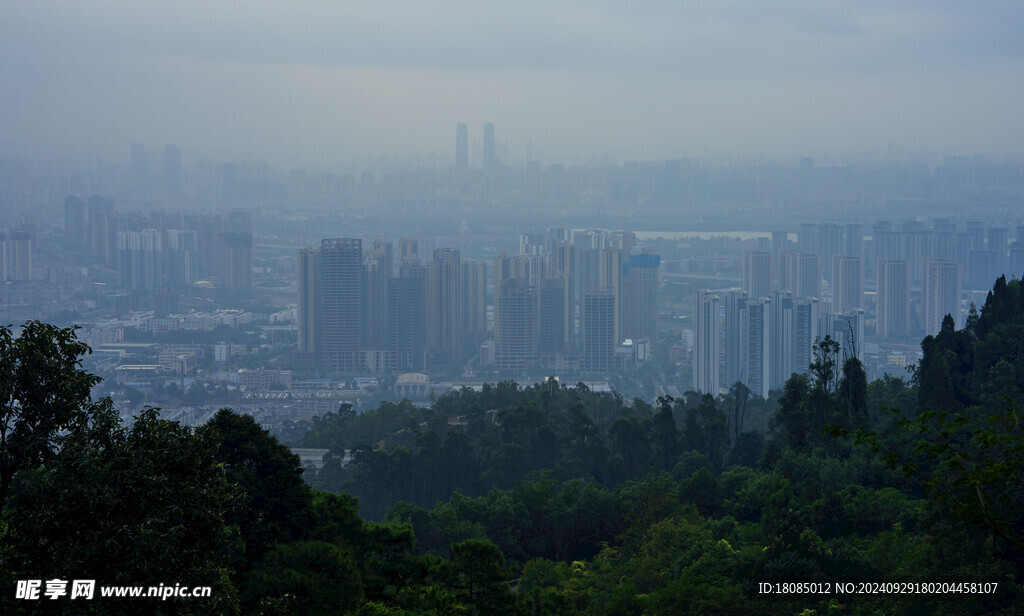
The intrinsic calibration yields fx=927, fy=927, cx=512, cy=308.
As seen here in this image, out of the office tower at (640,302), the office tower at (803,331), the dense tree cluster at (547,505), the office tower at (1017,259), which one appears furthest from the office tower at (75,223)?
the office tower at (1017,259)

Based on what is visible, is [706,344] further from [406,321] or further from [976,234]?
[976,234]

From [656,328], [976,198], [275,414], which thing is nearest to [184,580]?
[275,414]

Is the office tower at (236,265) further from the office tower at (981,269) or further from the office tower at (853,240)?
the office tower at (981,269)

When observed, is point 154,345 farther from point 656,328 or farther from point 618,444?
point 618,444

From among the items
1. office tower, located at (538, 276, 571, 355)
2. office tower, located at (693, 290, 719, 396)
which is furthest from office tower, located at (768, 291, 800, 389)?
office tower, located at (538, 276, 571, 355)

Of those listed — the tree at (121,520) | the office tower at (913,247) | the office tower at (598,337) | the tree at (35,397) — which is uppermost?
the office tower at (913,247)
